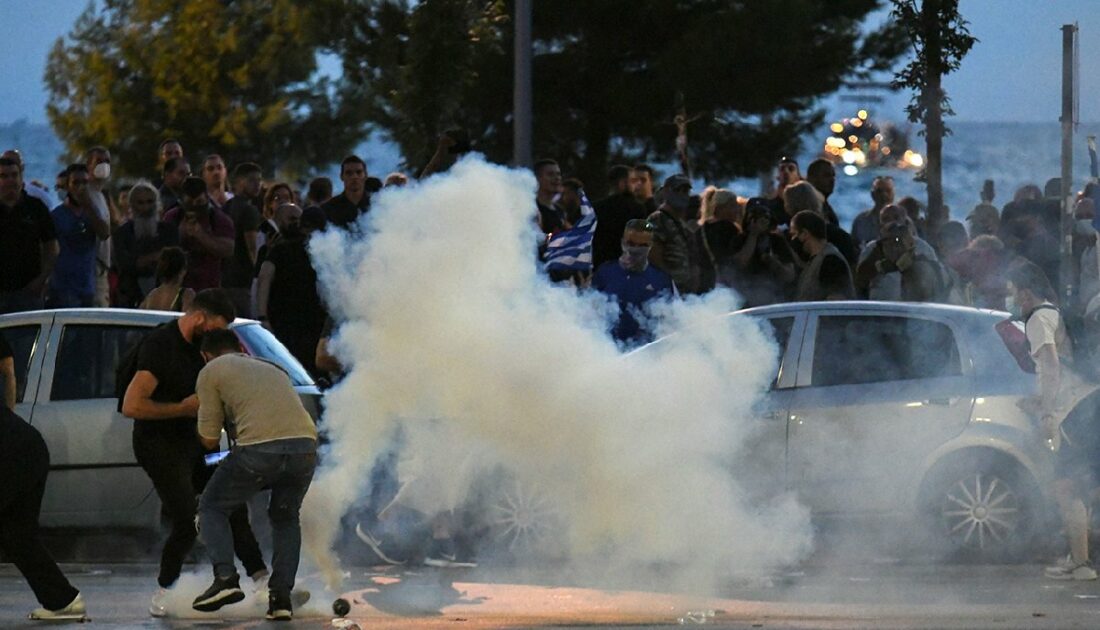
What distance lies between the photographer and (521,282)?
10.5 meters

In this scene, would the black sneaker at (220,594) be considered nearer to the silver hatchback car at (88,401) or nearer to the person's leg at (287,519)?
the person's leg at (287,519)

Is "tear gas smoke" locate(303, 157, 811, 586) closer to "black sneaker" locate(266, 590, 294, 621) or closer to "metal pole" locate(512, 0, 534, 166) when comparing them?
"black sneaker" locate(266, 590, 294, 621)

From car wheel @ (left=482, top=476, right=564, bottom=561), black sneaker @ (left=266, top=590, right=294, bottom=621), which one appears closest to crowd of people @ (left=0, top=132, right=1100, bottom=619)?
black sneaker @ (left=266, top=590, right=294, bottom=621)

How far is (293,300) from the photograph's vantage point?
1429 cm

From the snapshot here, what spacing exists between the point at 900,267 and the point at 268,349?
4.93 meters

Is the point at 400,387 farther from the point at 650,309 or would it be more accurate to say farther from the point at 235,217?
the point at 235,217

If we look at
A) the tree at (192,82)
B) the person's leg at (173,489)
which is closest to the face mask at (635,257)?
the person's leg at (173,489)

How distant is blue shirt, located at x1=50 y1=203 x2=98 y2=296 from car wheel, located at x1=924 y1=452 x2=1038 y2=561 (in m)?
7.21

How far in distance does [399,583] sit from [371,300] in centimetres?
186

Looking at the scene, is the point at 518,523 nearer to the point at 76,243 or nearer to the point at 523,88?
the point at 76,243

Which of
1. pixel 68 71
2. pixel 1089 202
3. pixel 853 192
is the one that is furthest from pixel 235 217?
pixel 853 192

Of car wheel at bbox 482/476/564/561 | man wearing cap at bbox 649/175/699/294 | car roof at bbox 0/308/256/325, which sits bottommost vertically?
car wheel at bbox 482/476/564/561

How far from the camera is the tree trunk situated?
17688 millimetres

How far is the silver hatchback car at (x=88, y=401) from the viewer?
39.7ft
